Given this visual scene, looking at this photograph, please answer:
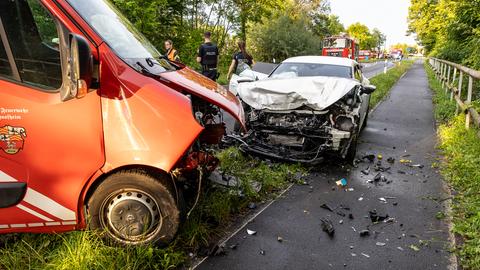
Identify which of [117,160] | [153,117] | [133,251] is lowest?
[133,251]

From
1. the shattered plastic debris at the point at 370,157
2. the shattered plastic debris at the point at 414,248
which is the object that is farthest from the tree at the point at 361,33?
the shattered plastic debris at the point at 414,248

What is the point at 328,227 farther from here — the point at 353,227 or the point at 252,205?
the point at 252,205

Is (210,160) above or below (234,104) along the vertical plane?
below

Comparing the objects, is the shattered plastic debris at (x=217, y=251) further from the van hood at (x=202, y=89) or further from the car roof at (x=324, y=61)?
the car roof at (x=324, y=61)

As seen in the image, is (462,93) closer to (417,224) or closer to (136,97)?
(417,224)

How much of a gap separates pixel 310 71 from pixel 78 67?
5692 mm

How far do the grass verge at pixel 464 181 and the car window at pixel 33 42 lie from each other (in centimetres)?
377

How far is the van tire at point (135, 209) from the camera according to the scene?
311 centimetres

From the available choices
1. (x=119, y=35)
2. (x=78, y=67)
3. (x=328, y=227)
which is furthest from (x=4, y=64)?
(x=328, y=227)

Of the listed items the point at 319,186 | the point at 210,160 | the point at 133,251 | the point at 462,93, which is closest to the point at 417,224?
the point at 319,186

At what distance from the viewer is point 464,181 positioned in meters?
5.24

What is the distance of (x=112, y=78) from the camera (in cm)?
290

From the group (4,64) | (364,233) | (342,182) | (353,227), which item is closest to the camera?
(4,64)

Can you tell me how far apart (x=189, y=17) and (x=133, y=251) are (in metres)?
20.8
